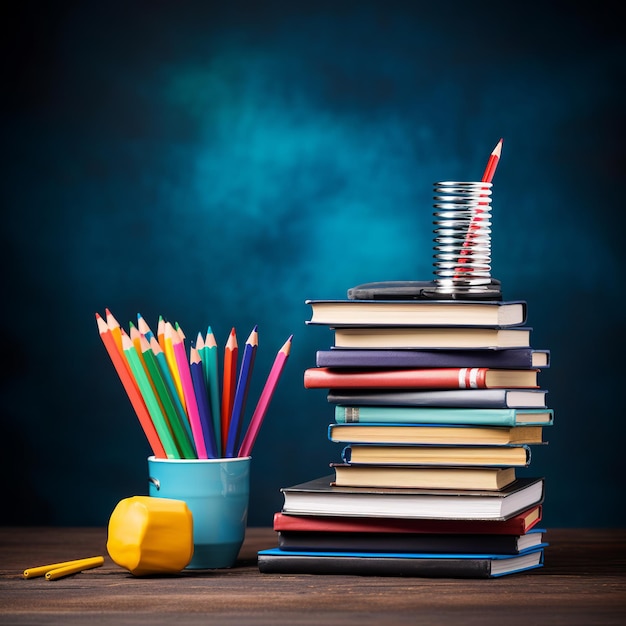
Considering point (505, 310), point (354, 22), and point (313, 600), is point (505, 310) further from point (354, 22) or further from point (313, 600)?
point (354, 22)

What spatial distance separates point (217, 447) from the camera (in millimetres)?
1219

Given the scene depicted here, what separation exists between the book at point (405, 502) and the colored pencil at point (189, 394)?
0.33 feet

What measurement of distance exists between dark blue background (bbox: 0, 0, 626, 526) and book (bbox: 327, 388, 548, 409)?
0.70 m

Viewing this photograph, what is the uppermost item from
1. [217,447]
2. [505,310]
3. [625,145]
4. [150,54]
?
A: [150,54]

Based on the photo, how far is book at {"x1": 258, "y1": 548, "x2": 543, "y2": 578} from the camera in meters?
1.12

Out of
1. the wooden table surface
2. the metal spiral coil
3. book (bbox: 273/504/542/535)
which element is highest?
the metal spiral coil

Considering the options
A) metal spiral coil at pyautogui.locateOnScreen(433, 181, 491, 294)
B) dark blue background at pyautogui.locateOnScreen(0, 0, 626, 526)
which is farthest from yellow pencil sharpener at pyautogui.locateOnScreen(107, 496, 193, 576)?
dark blue background at pyautogui.locateOnScreen(0, 0, 626, 526)

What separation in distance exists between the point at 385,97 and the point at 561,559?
2.91 ft

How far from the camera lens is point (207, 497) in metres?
1.20

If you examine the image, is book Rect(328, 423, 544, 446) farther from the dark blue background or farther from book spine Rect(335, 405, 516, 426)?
the dark blue background

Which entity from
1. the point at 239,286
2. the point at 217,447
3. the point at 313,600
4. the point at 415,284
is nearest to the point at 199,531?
the point at 217,447

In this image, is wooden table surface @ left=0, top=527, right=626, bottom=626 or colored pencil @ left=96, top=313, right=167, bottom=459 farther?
colored pencil @ left=96, top=313, right=167, bottom=459

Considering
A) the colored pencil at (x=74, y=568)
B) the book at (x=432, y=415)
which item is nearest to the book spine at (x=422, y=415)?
the book at (x=432, y=415)

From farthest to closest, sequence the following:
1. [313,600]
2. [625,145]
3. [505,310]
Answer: [625,145] < [505,310] < [313,600]
